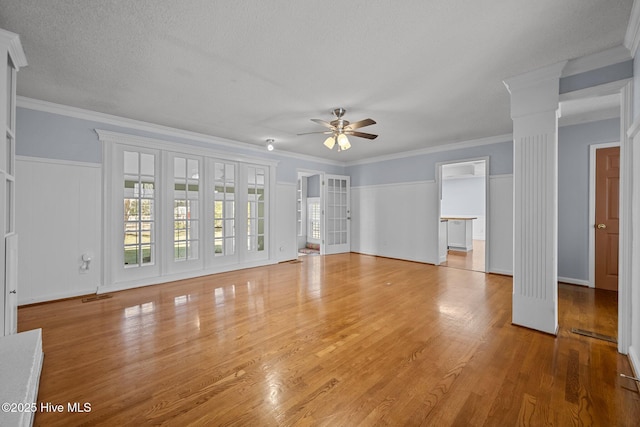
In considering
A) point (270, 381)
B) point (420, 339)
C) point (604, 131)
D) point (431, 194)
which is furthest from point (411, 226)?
point (270, 381)

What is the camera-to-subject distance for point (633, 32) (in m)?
1.98

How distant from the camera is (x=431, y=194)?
5895 mm

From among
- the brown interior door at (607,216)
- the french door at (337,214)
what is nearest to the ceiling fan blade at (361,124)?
the french door at (337,214)

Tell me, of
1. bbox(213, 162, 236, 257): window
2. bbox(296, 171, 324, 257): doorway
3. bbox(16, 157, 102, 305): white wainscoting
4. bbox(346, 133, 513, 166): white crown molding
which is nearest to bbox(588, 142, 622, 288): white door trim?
bbox(346, 133, 513, 166): white crown molding

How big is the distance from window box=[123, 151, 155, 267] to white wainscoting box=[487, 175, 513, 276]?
599 cm

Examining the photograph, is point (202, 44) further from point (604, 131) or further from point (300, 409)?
point (604, 131)

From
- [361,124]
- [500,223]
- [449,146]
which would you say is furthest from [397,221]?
[361,124]

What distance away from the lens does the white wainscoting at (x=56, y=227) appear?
3.34 m

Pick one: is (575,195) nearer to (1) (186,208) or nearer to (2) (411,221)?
(2) (411,221)

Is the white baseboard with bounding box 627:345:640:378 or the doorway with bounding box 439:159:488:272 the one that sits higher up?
the doorway with bounding box 439:159:488:272

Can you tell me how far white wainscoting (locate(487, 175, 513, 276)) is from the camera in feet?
15.9

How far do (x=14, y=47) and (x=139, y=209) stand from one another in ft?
8.11

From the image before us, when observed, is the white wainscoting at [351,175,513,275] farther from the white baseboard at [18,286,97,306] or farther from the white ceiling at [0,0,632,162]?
the white baseboard at [18,286,97,306]

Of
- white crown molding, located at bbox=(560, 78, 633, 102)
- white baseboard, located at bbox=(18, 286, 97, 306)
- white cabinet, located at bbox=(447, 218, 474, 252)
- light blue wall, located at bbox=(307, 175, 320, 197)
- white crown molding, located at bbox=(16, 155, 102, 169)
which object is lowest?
white baseboard, located at bbox=(18, 286, 97, 306)
